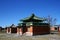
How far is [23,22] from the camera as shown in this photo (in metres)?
48.3

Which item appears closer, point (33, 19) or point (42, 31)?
point (42, 31)

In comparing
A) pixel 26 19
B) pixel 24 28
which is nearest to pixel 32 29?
pixel 24 28

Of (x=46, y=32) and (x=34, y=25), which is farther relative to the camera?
(x=46, y=32)

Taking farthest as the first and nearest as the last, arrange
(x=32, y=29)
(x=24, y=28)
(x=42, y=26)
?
(x=24, y=28), (x=42, y=26), (x=32, y=29)

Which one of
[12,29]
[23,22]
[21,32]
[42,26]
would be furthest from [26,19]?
[12,29]

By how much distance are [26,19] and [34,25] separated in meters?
10.1

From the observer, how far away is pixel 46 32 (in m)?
41.6

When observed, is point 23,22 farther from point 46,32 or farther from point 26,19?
point 46,32

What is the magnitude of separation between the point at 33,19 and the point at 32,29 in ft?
29.2

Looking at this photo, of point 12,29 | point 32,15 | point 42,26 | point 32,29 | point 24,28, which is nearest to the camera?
point 32,29

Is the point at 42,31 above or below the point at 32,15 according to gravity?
below

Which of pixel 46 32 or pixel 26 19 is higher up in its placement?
pixel 26 19

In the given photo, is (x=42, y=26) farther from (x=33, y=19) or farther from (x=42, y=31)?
(x=33, y=19)

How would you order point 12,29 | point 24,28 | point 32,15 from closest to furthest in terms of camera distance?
1. point 24,28
2. point 32,15
3. point 12,29
